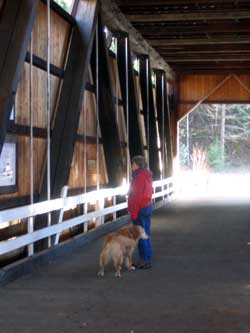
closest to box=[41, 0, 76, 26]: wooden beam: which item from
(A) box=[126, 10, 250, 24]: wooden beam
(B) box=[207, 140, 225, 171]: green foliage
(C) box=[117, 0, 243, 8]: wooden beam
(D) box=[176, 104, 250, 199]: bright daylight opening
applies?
(C) box=[117, 0, 243, 8]: wooden beam

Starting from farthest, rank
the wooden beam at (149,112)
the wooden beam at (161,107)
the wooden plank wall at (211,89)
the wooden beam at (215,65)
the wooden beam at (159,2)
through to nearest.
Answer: the wooden plank wall at (211,89)
the wooden beam at (215,65)
the wooden beam at (161,107)
the wooden beam at (149,112)
the wooden beam at (159,2)

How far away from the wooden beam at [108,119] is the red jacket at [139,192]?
505 centimetres

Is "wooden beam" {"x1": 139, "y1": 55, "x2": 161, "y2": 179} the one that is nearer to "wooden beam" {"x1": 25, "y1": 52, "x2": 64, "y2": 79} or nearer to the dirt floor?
"wooden beam" {"x1": 25, "y1": 52, "x2": 64, "y2": 79}

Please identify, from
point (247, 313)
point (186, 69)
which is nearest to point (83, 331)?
point (247, 313)

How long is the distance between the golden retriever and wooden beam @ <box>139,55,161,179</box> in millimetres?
12023

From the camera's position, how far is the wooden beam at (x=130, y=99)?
54.3 ft

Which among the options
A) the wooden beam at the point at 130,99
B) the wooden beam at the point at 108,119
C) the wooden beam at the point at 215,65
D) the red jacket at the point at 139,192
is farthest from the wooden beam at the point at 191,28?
the red jacket at the point at 139,192

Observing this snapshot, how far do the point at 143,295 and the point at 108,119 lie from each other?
24.6 ft

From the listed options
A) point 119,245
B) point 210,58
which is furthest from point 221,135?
point 119,245

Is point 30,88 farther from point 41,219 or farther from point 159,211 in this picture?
point 159,211

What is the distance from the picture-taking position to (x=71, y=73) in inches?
460

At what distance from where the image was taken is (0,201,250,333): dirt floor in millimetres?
5766

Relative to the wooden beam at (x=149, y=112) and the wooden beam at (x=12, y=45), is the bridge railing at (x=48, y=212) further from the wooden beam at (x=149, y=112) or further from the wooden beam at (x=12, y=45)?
the wooden beam at (x=149, y=112)

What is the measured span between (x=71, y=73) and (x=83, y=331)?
6.87m
